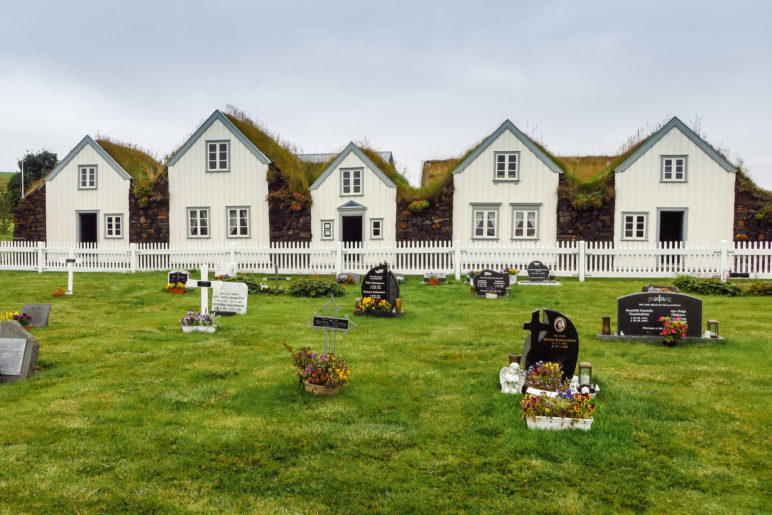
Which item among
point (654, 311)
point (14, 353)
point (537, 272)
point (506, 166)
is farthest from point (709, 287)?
point (14, 353)

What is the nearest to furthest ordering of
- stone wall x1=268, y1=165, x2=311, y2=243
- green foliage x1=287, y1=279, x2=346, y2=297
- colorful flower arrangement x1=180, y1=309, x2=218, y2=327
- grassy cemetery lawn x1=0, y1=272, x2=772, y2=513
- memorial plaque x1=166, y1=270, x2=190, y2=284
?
grassy cemetery lawn x1=0, y1=272, x2=772, y2=513
colorful flower arrangement x1=180, y1=309, x2=218, y2=327
green foliage x1=287, y1=279, x2=346, y2=297
memorial plaque x1=166, y1=270, x2=190, y2=284
stone wall x1=268, y1=165, x2=311, y2=243

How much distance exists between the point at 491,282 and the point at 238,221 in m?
16.0

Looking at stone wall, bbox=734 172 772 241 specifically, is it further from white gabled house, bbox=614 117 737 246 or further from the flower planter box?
the flower planter box

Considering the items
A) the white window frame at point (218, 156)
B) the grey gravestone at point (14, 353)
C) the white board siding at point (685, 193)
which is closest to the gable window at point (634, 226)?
the white board siding at point (685, 193)

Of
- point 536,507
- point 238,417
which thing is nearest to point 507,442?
point 536,507

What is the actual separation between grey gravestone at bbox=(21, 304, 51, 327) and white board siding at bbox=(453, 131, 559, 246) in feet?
59.9

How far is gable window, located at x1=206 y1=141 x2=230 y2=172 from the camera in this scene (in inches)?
1055

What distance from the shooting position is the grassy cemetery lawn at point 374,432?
4074 millimetres

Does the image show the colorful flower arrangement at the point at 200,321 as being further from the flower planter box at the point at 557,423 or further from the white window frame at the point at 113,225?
the white window frame at the point at 113,225

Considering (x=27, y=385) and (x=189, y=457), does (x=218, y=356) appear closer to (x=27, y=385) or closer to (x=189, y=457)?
(x=27, y=385)

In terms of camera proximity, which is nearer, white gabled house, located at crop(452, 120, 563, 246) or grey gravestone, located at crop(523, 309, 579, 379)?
grey gravestone, located at crop(523, 309, 579, 379)

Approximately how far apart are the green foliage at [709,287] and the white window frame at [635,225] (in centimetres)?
720

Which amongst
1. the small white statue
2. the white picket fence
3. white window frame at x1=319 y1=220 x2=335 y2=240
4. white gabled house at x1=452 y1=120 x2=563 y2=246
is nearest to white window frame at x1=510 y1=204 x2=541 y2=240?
white gabled house at x1=452 y1=120 x2=563 y2=246

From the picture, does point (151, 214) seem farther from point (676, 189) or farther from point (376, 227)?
point (676, 189)
